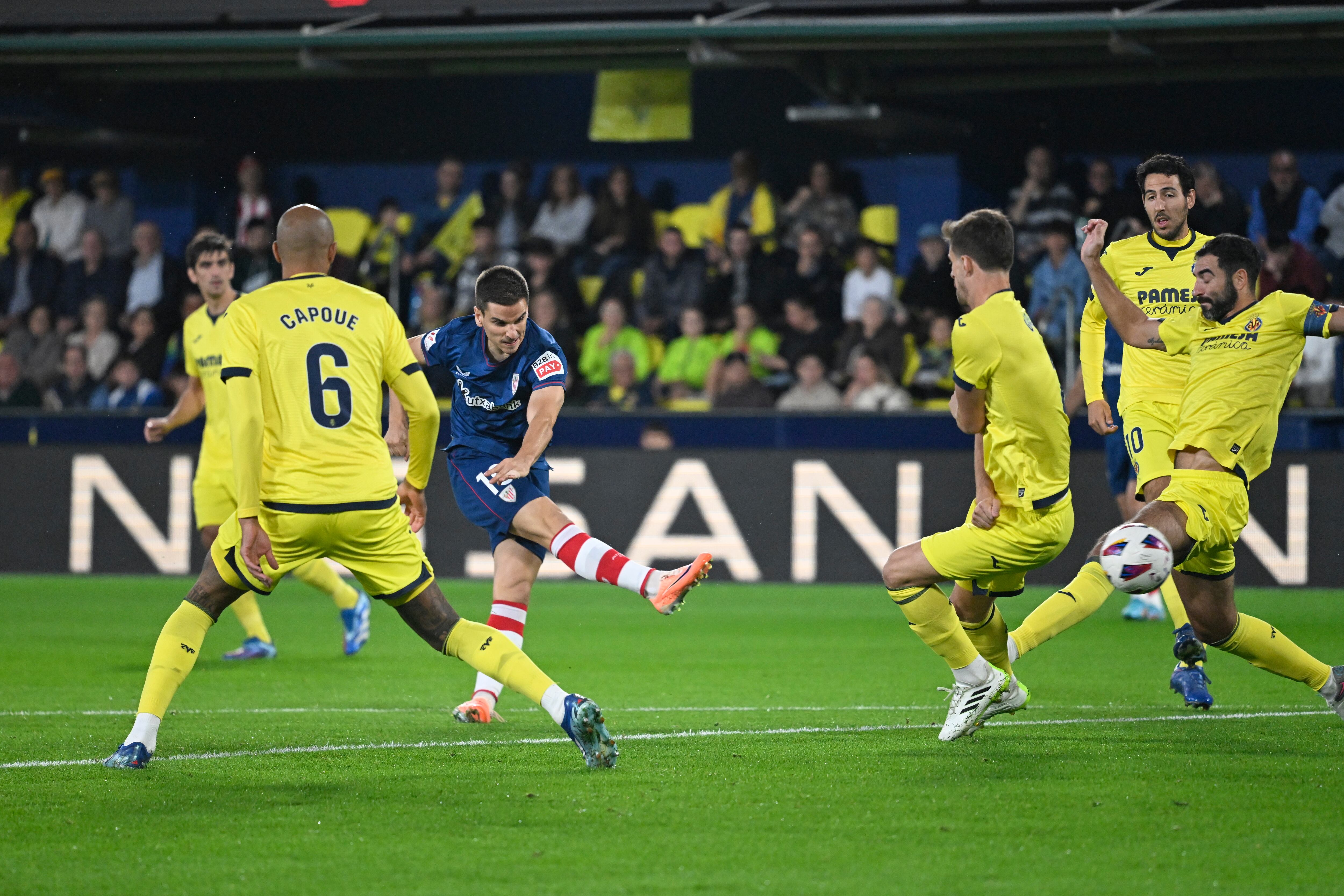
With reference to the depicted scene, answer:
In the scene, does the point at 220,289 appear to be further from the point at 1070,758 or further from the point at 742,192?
the point at 742,192

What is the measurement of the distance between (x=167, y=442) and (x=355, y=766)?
383 inches

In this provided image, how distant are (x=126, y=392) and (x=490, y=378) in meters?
10.2

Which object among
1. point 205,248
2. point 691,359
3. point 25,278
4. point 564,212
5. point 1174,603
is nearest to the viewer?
point 1174,603

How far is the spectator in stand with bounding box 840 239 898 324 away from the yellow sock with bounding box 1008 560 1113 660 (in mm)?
8906

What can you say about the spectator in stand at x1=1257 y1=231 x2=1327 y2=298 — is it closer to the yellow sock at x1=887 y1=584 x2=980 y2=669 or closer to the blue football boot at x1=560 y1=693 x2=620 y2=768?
the yellow sock at x1=887 y1=584 x2=980 y2=669

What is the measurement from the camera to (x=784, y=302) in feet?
52.5

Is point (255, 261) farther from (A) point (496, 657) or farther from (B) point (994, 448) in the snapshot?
(B) point (994, 448)

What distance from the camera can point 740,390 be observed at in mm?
14969

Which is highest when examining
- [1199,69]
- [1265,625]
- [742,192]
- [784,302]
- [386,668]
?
[1199,69]

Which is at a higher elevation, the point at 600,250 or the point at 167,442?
the point at 600,250

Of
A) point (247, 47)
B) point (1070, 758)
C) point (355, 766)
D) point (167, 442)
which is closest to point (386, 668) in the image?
point (355, 766)

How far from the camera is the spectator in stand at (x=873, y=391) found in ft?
47.5

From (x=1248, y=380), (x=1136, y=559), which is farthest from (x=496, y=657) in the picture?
(x=1248, y=380)

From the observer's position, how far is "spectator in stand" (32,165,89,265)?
1820 cm
